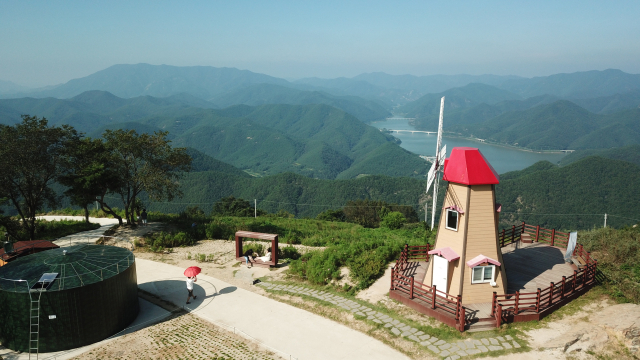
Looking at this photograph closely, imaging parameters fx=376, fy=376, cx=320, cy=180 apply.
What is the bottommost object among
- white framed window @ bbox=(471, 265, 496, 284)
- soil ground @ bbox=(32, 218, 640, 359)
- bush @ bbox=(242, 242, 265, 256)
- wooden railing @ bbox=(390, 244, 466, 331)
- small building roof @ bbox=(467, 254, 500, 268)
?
bush @ bbox=(242, 242, 265, 256)

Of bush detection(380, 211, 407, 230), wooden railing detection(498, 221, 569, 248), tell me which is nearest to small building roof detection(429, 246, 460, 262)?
wooden railing detection(498, 221, 569, 248)

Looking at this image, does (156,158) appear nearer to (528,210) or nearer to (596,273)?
(596,273)

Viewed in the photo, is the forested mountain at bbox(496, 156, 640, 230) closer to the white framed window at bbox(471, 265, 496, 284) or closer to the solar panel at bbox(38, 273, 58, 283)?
the white framed window at bbox(471, 265, 496, 284)

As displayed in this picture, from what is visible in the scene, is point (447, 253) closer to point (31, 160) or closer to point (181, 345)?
point (181, 345)

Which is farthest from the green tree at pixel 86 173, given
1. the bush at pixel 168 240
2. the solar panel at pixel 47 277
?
the solar panel at pixel 47 277

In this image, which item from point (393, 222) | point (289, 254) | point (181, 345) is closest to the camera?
point (181, 345)

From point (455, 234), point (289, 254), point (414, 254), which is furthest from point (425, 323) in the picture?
point (289, 254)
